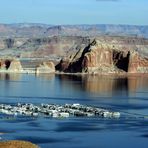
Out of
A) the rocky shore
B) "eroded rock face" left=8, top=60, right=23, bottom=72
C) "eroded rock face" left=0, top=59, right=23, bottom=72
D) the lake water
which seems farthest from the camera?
"eroded rock face" left=0, top=59, right=23, bottom=72

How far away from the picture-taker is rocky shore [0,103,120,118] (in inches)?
3167

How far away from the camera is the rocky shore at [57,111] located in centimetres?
8044

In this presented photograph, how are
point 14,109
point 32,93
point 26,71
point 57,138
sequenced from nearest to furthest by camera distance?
point 57,138, point 14,109, point 32,93, point 26,71

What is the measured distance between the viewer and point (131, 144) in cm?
6169

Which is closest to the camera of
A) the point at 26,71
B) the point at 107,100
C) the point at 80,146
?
the point at 80,146

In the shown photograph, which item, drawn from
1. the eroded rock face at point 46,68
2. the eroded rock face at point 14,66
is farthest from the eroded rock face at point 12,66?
the eroded rock face at point 46,68

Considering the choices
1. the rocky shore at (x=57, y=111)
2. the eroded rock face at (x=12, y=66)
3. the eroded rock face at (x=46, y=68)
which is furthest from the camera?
the eroded rock face at (x=46, y=68)

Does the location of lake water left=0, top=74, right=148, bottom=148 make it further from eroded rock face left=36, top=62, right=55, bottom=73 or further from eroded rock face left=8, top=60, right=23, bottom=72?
eroded rock face left=36, top=62, right=55, bottom=73

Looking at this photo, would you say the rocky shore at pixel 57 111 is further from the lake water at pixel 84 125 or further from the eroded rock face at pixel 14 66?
the eroded rock face at pixel 14 66

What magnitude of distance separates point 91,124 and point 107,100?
32.1 meters

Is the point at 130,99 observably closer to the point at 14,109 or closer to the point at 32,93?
the point at 32,93

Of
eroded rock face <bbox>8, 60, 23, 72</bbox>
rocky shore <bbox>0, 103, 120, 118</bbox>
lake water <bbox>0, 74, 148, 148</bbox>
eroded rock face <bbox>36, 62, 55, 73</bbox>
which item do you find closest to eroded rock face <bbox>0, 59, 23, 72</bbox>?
eroded rock face <bbox>8, 60, 23, 72</bbox>

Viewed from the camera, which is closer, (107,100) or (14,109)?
(14,109)

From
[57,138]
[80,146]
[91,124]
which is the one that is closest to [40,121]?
[91,124]
